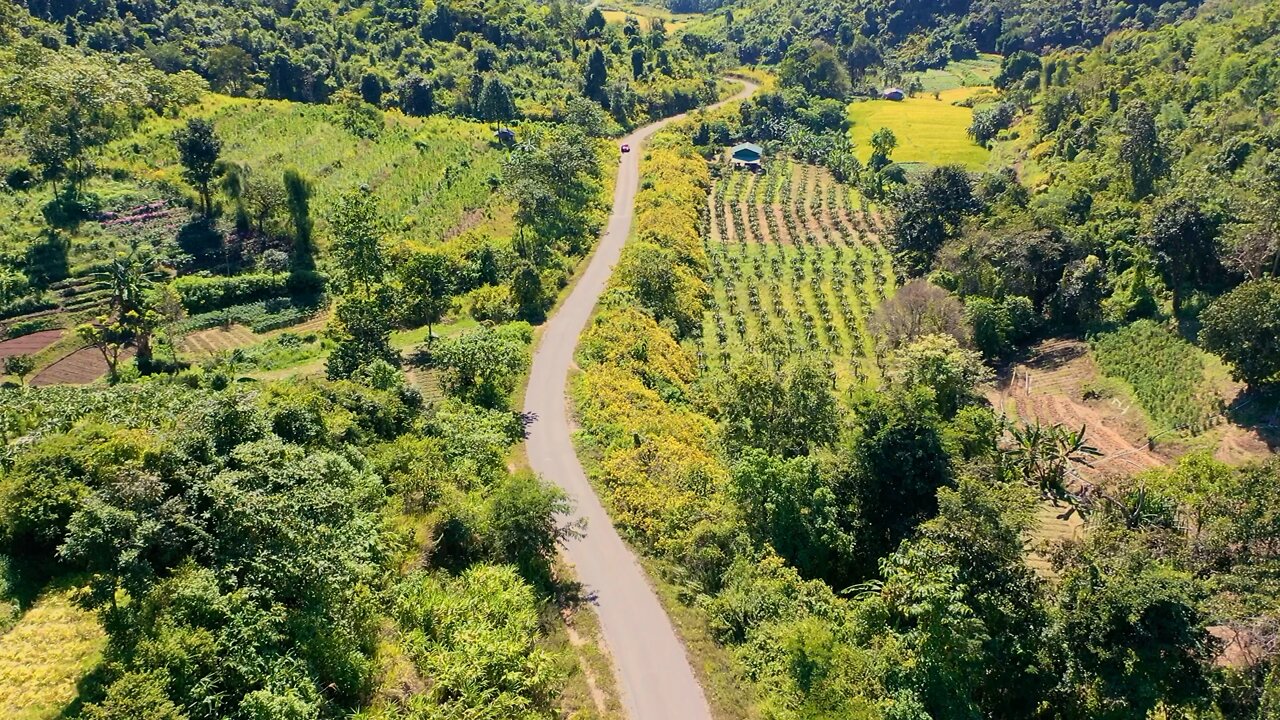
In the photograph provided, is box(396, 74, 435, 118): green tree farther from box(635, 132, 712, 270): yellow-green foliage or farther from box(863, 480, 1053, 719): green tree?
box(863, 480, 1053, 719): green tree

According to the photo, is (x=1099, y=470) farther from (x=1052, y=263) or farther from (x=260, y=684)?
(x=260, y=684)

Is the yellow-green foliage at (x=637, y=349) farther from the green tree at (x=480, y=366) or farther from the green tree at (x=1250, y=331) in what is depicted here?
the green tree at (x=1250, y=331)

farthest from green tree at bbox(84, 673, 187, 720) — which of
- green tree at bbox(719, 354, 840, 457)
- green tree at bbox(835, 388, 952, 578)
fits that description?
green tree at bbox(719, 354, 840, 457)

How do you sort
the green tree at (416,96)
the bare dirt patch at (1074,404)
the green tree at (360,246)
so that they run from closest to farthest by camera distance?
1. the bare dirt patch at (1074,404)
2. the green tree at (360,246)
3. the green tree at (416,96)

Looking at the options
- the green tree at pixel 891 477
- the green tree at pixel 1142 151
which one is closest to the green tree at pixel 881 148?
the green tree at pixel 1142 151

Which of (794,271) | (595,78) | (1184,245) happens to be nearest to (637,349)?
(794,271)

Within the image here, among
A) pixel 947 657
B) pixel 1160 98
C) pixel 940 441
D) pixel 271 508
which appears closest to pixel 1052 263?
pixel 940 441
